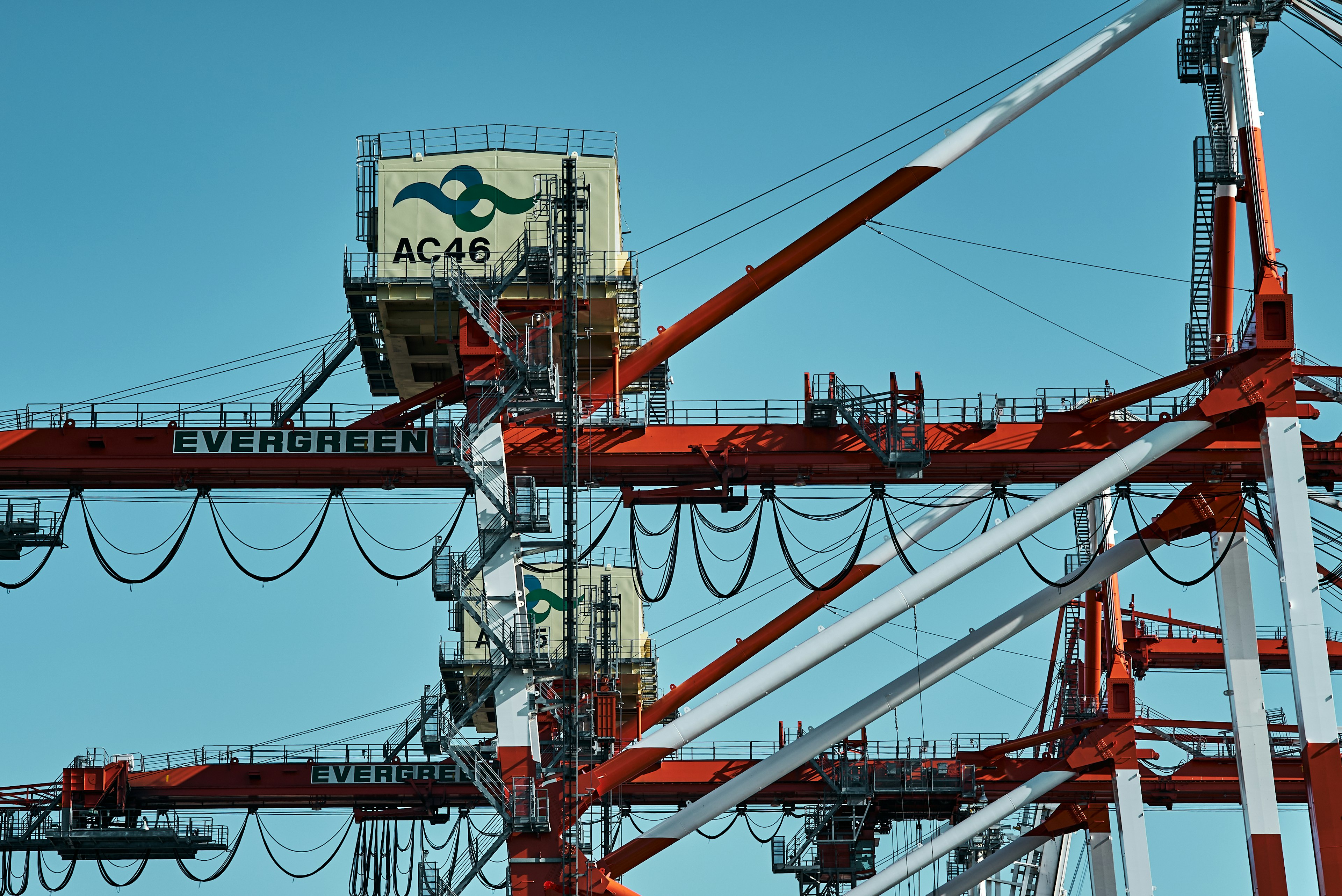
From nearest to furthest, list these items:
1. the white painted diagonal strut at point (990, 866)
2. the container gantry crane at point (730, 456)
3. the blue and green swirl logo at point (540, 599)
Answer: the container gantry crane at point (730, 456) < the white painted diagonal strut at point (990, 866) < the blue and green swirl logo at point (540, 599)

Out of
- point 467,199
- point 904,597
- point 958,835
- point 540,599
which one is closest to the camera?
point 904,597

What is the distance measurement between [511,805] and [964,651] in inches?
434

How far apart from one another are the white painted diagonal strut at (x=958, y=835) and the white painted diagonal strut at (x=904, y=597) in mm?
8089

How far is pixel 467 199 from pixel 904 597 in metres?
12.6

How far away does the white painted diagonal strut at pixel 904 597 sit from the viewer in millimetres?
38219

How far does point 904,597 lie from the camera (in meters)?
38.7

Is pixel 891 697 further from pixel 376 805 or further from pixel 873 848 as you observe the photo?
pixel 376 805

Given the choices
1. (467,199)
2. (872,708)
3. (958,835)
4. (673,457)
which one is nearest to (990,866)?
(958,835)

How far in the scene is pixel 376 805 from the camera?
53.1 m

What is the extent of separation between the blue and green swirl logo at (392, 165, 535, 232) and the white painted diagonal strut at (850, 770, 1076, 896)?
18.1m

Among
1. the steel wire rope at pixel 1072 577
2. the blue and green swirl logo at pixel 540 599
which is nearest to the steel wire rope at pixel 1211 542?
the steel wire rope at pixel 1072 577

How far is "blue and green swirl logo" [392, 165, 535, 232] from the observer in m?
39.8

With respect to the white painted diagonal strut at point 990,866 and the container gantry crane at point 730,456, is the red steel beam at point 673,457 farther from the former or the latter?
the white painted diagonal strut at point 990,866

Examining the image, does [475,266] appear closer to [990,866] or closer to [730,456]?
[730,456]
